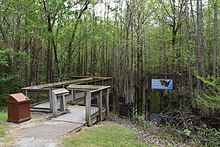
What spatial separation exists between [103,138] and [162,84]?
5235 mm

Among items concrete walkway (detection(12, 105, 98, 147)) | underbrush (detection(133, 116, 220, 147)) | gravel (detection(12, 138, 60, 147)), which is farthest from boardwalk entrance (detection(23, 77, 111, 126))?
gravel (detection(12, 138, 60, 147))

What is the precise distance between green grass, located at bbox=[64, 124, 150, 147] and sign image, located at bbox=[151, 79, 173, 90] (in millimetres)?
4324

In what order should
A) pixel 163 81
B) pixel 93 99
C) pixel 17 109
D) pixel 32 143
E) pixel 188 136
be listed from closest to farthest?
pixel 32 143
pixel 17 109
pixel 188 136
pixel 93 99
pixel 163 81

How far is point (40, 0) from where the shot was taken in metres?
10.3

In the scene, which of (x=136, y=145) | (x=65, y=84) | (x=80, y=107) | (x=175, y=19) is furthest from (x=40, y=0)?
(x=136, y=145)

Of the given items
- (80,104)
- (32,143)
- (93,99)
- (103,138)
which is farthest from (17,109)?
(80,104)

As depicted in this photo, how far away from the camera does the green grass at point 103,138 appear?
175 inches

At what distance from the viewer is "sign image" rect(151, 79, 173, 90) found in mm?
9391

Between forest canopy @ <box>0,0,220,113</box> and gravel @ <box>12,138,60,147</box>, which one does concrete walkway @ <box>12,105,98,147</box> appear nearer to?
gravel @ <box>12,138,60,147</box>

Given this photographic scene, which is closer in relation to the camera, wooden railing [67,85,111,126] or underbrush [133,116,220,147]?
underbrush [133,116,220,147]

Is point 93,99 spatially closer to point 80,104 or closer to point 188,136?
point 80,104

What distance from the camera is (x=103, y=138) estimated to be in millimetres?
4828

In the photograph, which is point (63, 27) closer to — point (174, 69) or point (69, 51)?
point (69, 51)

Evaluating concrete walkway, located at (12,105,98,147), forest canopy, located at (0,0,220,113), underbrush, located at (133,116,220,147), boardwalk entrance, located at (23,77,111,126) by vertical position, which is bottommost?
underbrush, located at (133,116,220,147)
